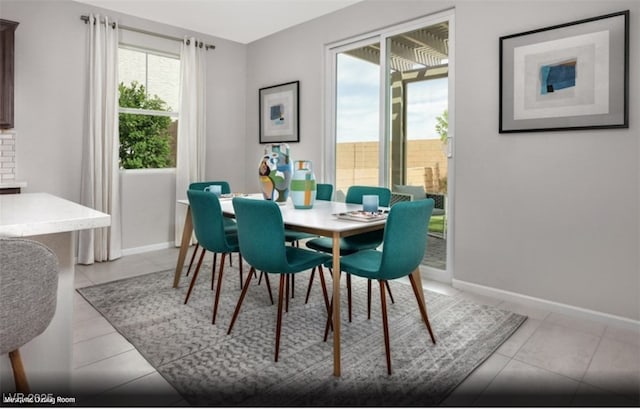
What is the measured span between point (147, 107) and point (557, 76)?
392 centimetres

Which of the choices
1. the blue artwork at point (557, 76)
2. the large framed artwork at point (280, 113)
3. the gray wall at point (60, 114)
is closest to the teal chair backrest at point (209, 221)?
the gray wall at point (60, 114)

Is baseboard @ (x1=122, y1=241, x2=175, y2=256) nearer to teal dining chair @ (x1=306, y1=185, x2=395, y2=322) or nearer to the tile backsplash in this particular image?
the tile backsplash

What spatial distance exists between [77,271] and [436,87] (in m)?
3.56

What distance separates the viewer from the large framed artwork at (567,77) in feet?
8.08

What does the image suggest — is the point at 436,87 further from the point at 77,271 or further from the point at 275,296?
the point at 77,271

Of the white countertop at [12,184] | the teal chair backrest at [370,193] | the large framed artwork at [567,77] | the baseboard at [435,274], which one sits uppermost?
the large framed artwork at [567,77]

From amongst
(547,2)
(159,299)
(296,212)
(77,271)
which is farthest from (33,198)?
(547,2)

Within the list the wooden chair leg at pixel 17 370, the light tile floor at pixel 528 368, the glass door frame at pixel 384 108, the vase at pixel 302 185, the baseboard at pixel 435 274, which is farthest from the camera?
the baseboard at pixel 435 274

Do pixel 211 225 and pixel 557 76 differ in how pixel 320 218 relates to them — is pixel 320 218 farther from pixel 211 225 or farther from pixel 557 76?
pixel 557 76

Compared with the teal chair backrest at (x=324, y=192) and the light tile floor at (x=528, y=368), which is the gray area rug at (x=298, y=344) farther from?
the teal chair backrest at (x=324, y=192)

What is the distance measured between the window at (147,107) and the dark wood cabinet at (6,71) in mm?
1134

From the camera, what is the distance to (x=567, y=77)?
2.65 meters

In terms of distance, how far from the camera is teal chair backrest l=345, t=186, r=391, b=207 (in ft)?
9.82

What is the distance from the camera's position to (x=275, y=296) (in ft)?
9.91
